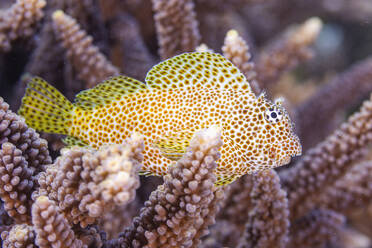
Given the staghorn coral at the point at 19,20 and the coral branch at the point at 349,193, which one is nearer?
the staghorn coral at the point at 19,20

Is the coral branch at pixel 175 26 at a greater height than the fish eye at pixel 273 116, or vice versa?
the coral branch at pixel 175 26

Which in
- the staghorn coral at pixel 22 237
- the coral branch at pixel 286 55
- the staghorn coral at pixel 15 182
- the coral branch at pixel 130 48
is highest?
the coral branch at pixel 286 55

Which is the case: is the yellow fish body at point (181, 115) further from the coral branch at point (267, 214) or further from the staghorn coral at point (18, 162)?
the staghorn coral at point (18, 162)

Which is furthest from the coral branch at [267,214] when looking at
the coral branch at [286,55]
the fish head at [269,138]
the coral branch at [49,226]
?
the coral branch at [286,55]

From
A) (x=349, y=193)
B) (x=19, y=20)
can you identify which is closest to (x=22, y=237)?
(x=19, y=20)

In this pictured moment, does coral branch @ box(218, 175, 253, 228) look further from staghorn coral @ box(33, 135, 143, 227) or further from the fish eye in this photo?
staghorn coral @ box(33, 135, 143, 227)

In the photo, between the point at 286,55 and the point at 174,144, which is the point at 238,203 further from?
the point at 286,55

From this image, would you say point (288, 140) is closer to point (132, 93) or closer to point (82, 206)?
point (132, 93)

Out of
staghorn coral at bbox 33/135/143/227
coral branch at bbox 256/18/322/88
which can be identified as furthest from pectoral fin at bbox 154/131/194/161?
coral branch at bbox 256/18/322/88
